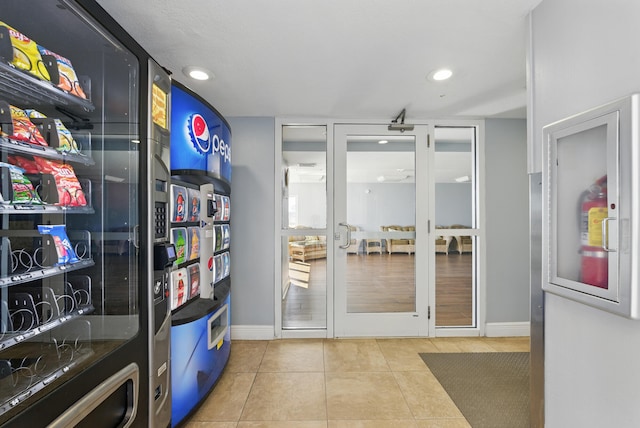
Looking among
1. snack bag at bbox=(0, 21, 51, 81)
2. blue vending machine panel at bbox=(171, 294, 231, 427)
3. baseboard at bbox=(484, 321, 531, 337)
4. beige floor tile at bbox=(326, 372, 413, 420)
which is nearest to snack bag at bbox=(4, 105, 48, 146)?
snack bag at bbox=(0, 21, 51, 81)

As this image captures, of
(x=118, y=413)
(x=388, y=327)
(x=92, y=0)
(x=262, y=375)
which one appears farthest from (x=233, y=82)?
(x=388, y=327)

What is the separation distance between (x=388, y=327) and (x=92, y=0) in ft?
10.2

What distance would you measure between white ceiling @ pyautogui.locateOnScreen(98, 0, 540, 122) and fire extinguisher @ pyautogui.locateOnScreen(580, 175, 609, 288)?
39.0 inches

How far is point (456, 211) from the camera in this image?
2.99 meters

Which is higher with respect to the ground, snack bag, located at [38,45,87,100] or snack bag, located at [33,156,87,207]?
snack bag, located at [38,45,87,100]

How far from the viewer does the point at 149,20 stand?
4.59 ft

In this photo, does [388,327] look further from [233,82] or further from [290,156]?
[233,82]

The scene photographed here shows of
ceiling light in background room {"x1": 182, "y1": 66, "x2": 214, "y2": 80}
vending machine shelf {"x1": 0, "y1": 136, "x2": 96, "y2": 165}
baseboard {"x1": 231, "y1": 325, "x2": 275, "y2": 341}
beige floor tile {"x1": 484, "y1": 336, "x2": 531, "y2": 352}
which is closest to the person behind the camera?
vending machine shelf {"x1": 0, "y1": 136, "x2": 96, "y2": 165}

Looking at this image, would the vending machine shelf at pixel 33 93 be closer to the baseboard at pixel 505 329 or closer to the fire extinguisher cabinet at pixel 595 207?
the fire extinguisher cabinet at pixel 595 207

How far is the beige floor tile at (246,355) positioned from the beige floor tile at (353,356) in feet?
2.01

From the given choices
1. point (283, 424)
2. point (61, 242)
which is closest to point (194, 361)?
point (283, 424)

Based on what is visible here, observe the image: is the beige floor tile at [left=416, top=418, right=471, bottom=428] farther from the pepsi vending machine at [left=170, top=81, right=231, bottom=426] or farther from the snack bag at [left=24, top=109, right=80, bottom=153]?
the snack bag at [left=24, top=109, right=80, bottom=153]

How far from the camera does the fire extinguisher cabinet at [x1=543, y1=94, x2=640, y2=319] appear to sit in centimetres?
82

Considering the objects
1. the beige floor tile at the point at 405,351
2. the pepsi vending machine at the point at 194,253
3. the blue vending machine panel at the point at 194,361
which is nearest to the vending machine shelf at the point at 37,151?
the pepsi vending machine at the point at 194,253
